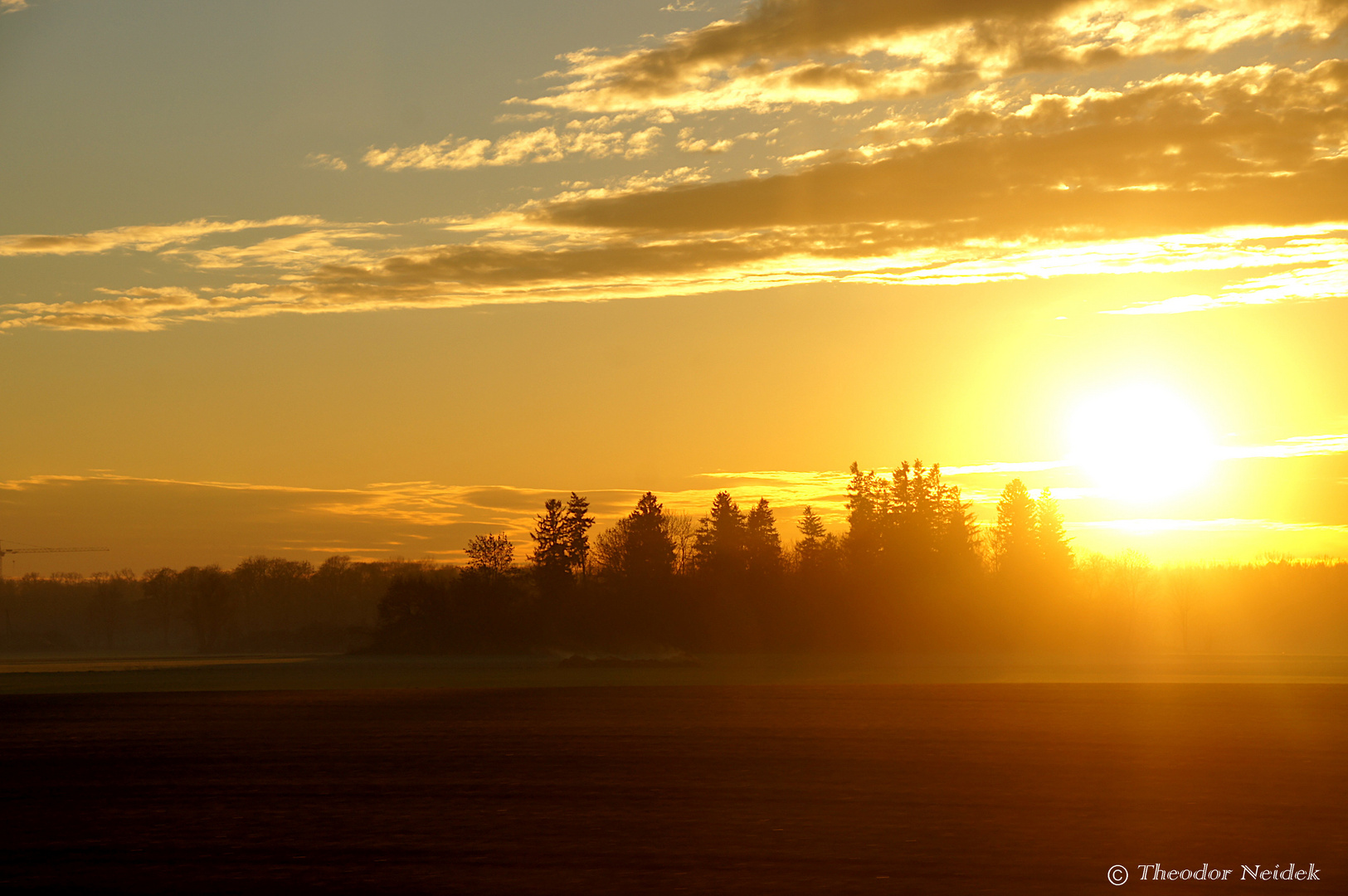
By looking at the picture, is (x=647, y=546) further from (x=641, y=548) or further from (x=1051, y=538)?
(x=1051, y=538)

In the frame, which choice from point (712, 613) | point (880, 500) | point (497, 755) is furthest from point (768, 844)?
point (880, 500)

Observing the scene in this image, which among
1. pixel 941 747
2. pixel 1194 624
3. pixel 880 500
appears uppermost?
pixel 880 500

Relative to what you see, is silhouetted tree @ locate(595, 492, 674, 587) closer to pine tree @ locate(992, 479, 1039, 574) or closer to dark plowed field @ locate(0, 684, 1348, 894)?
pine tree @ locate(992, 479, 1039, 574)

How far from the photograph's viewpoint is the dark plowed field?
52.4 feet

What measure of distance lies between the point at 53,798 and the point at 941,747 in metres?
20.4

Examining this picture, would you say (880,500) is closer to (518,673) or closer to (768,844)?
(518,673)

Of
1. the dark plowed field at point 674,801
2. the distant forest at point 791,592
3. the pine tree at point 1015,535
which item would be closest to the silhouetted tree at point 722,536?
the distant forest at point 791,592

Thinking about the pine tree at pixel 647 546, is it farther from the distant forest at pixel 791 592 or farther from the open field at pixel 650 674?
the open field at pixel 650 674

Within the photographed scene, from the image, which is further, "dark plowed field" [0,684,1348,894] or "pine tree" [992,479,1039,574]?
"pine tree" [992,479,1039,574]

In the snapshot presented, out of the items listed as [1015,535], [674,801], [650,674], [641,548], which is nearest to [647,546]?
[641,548]

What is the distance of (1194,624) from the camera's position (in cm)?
19962

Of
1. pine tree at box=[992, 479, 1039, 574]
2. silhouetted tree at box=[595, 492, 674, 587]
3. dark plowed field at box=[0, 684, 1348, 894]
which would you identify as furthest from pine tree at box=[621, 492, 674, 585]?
dark plowed field at box=[0, 684, 1348, 894]

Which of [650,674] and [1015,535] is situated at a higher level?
[1015,535]

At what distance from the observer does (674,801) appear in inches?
850
